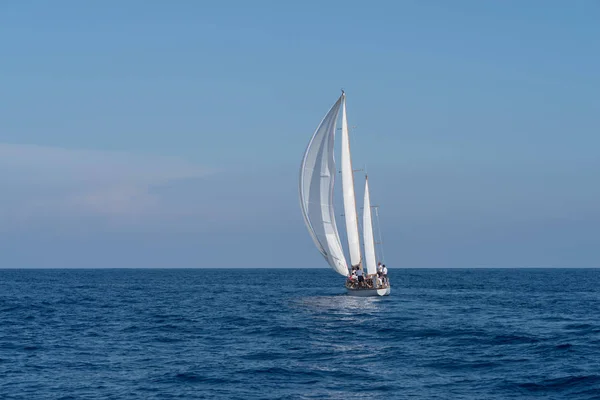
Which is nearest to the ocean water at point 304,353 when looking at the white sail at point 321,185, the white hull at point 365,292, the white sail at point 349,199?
the white hull at point 365,292

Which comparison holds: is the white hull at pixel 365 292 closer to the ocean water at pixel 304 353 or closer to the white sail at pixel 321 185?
the white sail at pixel 321 185

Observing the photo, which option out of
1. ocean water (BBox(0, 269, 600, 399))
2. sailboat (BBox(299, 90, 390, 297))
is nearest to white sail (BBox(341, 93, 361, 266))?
sailboat (BBox(299, 90, 390, 297))

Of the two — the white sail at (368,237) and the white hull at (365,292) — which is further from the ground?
the white sail at (368,237)

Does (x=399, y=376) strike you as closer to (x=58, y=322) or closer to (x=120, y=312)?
(x=58, y=322)

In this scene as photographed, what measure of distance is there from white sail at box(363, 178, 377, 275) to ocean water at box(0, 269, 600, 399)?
7.71m

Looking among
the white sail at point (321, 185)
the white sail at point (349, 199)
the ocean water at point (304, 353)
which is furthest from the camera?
the white sail at point (349, 199)

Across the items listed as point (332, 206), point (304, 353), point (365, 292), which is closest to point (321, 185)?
point (332, 206)

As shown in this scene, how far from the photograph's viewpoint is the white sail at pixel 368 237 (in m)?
65.6

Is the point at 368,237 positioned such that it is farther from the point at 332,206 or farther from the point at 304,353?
the point at 304,353

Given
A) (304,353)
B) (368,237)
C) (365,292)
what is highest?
(368,237)

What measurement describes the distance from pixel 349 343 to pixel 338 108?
29979 mm

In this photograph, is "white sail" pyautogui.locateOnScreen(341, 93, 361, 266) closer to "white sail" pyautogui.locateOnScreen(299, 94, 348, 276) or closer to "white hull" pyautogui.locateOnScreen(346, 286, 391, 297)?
"white sail" pyautogui.locateOnScreen(299, 94, 348, 276)

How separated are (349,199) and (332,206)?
2.08 meters

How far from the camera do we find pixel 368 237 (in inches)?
2598
